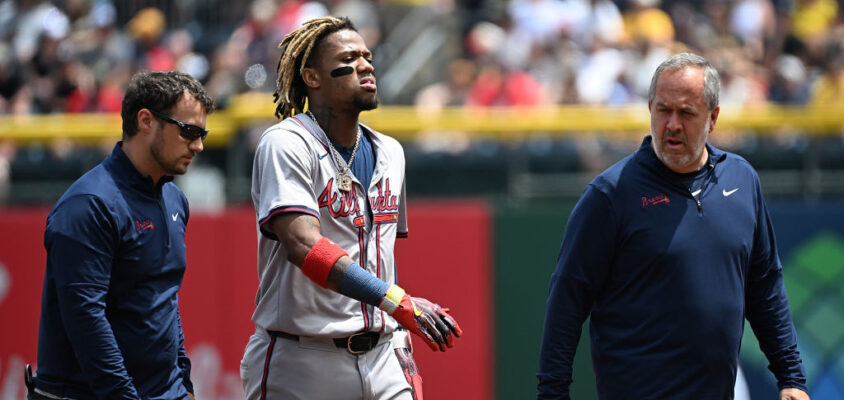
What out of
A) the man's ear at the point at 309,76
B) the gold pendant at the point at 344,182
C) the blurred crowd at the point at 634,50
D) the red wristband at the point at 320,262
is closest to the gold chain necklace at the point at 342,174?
the gold pendant at the point at 344,182

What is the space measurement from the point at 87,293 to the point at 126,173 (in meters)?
0.57

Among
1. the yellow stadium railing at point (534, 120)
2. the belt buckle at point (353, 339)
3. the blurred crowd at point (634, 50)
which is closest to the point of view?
the belt buckle at point (353, 339)

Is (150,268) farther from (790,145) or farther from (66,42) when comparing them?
(66,42)

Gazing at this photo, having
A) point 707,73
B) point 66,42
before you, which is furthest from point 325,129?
point 66,42

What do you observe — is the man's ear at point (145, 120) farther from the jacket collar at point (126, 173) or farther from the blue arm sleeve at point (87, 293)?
the blue arm sleeve at point (87, 293)

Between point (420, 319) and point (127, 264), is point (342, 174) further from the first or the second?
point (127, 264)

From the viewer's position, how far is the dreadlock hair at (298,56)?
4.48m

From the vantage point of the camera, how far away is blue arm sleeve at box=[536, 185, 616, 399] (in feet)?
13.5

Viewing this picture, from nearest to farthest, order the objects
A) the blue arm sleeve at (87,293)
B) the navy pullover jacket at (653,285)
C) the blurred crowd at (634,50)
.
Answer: the blue arm sleeve at (87,293) → the navy pullover jacket at (653,285) → the blurred crowd at (634,50)

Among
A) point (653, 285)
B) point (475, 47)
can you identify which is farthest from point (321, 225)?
point (475, 47)

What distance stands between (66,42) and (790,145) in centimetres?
902

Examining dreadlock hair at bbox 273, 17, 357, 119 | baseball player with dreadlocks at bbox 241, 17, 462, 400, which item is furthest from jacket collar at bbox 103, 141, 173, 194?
dreadlock hair at bbox 273, 17, 357, 119

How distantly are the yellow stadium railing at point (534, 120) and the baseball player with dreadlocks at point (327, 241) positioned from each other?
→ 4682mm

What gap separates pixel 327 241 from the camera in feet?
13.1
